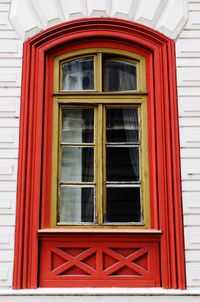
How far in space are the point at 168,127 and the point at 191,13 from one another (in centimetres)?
151

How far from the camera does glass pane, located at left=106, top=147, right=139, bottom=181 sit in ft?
17.4

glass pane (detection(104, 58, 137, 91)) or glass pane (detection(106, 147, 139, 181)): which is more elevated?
glass pane (detection(104, 58, 137, 91))

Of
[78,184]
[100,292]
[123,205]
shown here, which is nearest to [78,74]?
[78,184]

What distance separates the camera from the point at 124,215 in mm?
5191

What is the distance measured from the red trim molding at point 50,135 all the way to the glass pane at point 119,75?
0.20m

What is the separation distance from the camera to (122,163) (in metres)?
5.34

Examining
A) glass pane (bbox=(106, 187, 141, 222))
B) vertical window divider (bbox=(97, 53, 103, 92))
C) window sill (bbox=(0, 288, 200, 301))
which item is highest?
vertical window divider (bbox=(97, 53, 103, 92))

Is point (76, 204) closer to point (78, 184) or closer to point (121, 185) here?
point (78, 184)

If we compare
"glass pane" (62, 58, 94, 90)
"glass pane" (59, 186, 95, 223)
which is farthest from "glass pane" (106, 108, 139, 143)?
"glass pane" (59, 186, 95, 223)

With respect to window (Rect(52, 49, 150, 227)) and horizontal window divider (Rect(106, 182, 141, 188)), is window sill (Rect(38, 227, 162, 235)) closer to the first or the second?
window (Rect(52, 49, 150, 227))

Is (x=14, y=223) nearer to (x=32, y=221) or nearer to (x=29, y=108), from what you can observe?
(x=32, y=221)

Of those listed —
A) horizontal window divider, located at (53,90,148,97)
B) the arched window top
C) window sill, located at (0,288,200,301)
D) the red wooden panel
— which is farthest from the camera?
the arched window top

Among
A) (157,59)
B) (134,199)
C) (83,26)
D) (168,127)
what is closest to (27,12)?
(83,26)

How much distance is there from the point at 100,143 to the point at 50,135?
60 cm
